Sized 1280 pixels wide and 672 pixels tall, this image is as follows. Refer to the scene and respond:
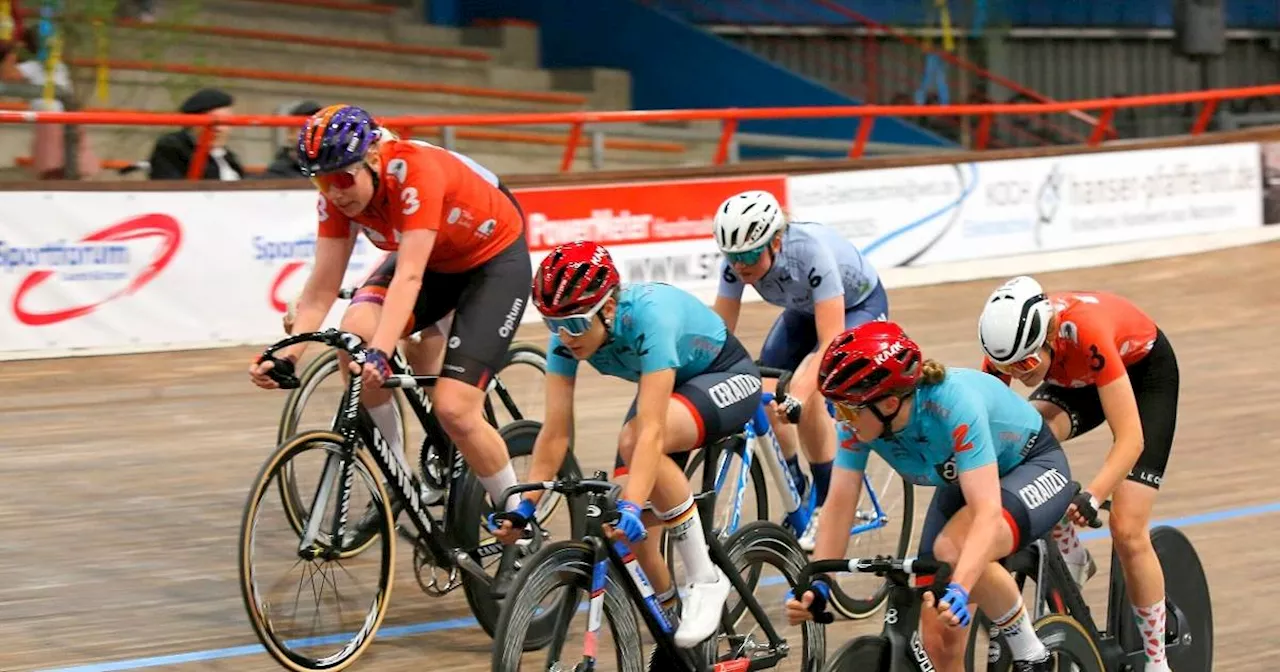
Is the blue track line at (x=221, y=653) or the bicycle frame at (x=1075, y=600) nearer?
the bicycle frame at (x=1075, y=600)

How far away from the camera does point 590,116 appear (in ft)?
42.0

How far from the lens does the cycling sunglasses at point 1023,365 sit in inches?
194

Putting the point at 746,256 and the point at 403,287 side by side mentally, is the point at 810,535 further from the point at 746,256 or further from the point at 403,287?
the point at 403,287

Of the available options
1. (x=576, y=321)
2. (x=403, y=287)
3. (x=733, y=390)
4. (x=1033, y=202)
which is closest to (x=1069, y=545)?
(x=733, y=390)

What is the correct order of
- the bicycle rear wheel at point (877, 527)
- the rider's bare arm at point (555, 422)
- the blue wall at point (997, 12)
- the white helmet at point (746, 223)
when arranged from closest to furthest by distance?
the rider's bare arm at point (555, 422)
the white helmet at point (746, 223)
the bicycle rear wheel at point (877, 527)
the blue wall at point (997, 12)

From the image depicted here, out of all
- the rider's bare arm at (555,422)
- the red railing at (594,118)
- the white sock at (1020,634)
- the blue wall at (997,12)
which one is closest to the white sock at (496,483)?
the rider's bare arm at (555,422)

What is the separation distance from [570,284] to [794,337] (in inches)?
94.2

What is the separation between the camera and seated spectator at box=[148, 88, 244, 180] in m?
10.9

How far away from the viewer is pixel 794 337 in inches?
271

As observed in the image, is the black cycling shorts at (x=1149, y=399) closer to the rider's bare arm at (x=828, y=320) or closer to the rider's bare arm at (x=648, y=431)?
the rider's bare arm at (x=828, y=320)

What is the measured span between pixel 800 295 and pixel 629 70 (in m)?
14.7

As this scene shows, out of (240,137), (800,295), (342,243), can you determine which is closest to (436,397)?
(342,243)

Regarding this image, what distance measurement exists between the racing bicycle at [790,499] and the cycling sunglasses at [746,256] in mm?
397

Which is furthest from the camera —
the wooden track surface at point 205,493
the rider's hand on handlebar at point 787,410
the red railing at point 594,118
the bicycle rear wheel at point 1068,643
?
the red railing at point 594,118
